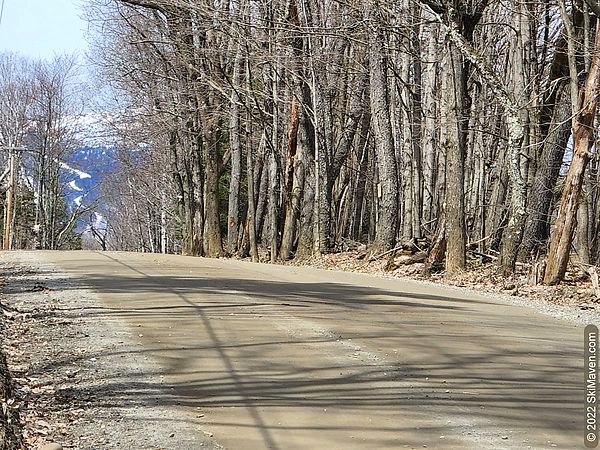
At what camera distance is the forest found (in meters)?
19.5

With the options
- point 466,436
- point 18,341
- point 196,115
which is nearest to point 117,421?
point 466,436

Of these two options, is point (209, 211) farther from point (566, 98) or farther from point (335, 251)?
point (566, 98)

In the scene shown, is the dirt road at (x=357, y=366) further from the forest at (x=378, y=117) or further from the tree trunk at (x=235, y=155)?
the tree trunk at (x=235, y=155)

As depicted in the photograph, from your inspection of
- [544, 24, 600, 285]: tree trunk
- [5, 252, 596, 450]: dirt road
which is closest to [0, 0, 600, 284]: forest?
[544, 24, 600, 285]: tree trunk

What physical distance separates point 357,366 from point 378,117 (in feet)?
57.7

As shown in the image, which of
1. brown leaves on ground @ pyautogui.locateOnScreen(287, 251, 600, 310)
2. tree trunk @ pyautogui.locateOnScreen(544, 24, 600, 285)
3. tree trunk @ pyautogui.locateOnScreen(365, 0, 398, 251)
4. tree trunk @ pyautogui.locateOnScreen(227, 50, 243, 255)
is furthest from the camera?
tree trunk @ pyautogui.locateOnScreen(227, 50, 243, 255)

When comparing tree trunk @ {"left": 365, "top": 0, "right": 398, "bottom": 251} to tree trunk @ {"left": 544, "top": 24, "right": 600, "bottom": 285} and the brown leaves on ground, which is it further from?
tree trunk @ {"left": 544, "top": 24, "right": 600, "bottom": 285}

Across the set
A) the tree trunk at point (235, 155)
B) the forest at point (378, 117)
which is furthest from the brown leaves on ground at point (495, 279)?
the tree trunk at point (235, 155)

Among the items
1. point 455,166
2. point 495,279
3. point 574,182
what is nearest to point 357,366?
point 574,182

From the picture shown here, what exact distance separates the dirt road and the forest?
5.63 m

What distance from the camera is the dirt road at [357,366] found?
22.5ft

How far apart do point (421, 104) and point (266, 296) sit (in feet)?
66.7

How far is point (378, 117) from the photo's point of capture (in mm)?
25828

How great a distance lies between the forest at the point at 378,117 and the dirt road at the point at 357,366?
5.63m
